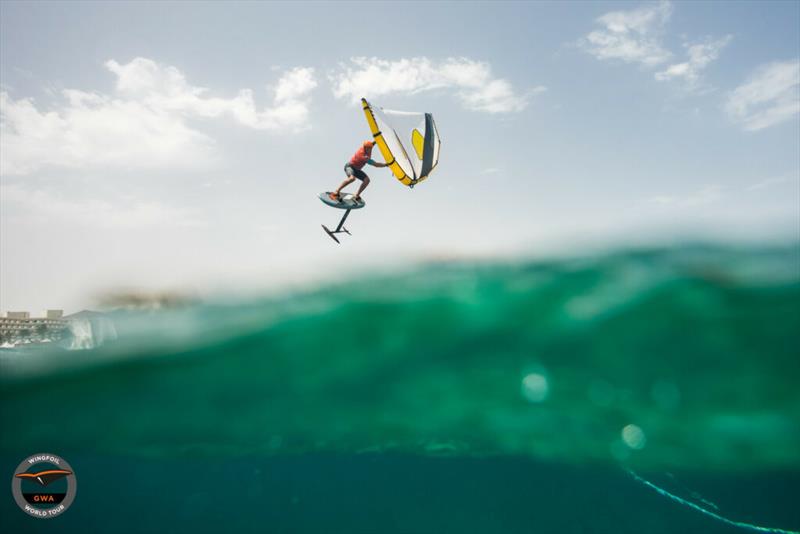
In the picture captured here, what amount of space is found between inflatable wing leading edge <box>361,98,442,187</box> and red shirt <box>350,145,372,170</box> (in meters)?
0.57

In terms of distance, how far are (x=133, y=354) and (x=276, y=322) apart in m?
3.66

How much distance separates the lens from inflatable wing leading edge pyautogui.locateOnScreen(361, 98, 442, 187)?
25.6 feet

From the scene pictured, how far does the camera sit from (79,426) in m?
12.1

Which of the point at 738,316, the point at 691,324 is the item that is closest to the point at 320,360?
the point at 691,324

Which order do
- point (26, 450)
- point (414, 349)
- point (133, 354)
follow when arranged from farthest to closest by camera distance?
point (26, 450)
point (133, 354)
point (414, 349)

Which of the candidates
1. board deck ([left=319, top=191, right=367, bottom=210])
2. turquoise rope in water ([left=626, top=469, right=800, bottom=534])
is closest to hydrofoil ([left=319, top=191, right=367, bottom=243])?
board deck ([left=319, top=191, right=367, bottom=210])

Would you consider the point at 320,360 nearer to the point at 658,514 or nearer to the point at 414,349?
the point at 414,349

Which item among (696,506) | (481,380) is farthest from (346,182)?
(696,506)

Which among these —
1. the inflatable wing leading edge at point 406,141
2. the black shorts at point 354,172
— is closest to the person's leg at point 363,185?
the black shorts at point 354,172

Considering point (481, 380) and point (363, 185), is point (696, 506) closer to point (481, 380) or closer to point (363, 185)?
point (481, 380)

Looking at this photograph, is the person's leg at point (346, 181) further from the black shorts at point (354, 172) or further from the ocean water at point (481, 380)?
the ocean water at point (481, 380)

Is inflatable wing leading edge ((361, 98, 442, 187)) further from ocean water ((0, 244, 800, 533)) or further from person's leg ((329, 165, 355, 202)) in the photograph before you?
ocean water ((0, 244, 800, 533))

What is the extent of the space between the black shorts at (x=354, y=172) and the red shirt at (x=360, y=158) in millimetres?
72

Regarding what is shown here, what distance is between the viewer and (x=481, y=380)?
9.41 meters
